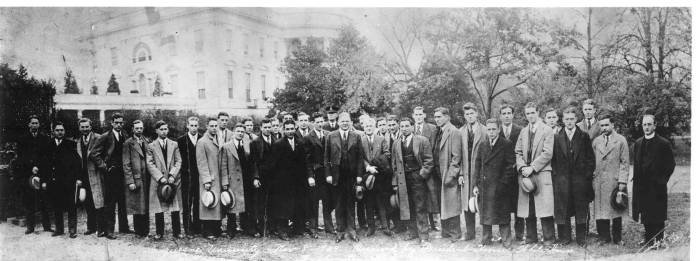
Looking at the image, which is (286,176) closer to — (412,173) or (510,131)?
(412,173)

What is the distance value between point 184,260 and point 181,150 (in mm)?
1225

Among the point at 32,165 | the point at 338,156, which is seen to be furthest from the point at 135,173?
the point at 338,156

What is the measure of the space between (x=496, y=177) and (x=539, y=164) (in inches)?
17.2

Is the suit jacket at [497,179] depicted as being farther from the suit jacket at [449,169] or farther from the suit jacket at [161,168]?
the suit jacket at [161,168]

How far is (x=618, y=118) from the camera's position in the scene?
525 centimetres

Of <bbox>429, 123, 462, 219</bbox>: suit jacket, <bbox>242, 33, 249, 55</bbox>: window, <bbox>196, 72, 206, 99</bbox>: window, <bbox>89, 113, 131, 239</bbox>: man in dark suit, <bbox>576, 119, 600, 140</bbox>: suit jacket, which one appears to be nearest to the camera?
<bbox>576, 119, 600, 140</bbox>: suit jacket

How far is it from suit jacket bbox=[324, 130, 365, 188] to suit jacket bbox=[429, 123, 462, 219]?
0.86 metres

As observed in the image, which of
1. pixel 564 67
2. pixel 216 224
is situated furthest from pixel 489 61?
pixel 216 224

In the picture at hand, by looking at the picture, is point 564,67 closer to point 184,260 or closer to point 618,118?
point 618,118

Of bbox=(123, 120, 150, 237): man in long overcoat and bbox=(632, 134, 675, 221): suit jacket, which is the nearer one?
bbox=(632, 134, 675, 221): suit jacket

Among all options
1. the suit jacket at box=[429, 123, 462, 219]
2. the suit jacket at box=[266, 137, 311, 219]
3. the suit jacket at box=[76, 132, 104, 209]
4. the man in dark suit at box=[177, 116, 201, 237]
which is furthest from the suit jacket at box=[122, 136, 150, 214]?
the suit jacket at box=[429, 123, 462, 219]

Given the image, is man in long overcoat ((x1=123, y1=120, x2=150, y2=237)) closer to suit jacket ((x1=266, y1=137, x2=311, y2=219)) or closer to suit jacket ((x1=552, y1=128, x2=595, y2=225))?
suit jacket ((x1=266, y1=137, x2=311, y2=219))

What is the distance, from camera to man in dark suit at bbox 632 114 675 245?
15.1 feet

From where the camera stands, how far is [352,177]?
501cm
